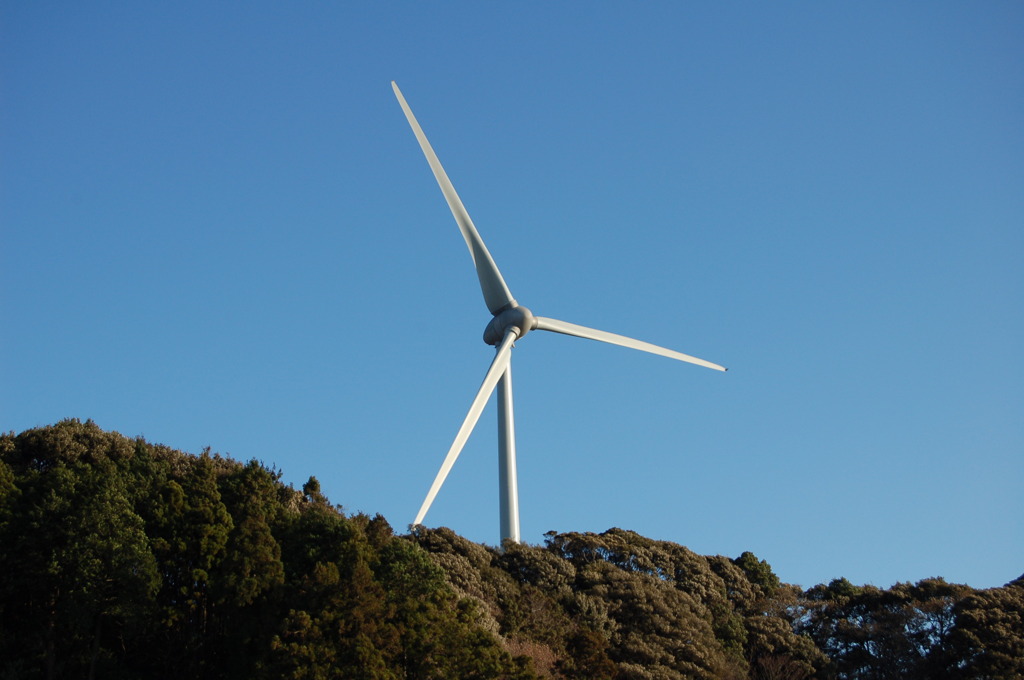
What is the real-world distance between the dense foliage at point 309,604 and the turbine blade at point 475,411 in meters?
3.14

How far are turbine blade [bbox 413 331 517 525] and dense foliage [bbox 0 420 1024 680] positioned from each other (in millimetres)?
3144

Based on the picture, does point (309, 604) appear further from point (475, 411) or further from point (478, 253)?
A: point (478, 253)

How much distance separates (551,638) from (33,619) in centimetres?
2291

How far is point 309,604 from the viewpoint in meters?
42.2

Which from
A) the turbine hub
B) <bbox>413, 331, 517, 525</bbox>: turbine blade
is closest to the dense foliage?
<bbox>413, 331, 517, 525</bbox>: turbine blade

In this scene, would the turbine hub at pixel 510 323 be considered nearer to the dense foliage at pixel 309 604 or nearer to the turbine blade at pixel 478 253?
the turbine blade at pixel 478 253

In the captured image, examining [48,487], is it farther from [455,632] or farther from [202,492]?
[455,632]

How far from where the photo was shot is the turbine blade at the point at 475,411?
4834 centimetres

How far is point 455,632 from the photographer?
42688 mm

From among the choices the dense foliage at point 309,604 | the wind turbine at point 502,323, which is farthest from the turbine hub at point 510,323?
the dense foliage at point 309,604

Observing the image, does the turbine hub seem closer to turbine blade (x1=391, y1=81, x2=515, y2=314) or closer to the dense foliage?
turbine blade (x1=391, y1=81, x2=515, y2=314)

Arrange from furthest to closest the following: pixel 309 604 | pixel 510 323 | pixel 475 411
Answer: pixel 510 323, pixel 475 411, pixel 309 604

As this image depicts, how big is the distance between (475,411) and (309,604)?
14.6m

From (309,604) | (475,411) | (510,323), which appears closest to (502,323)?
(510,323)
